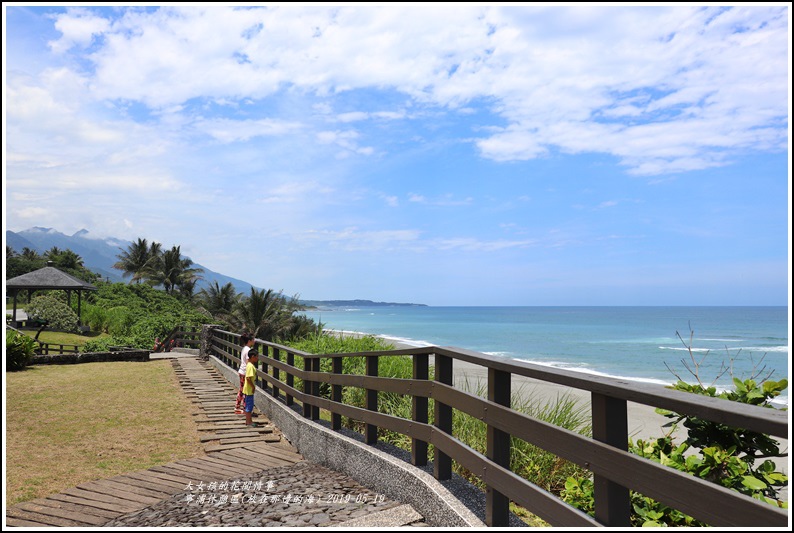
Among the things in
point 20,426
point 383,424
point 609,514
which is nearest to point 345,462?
point 383,424

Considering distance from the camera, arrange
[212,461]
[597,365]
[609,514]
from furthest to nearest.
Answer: [597,365] < [212,461] < [609,514]

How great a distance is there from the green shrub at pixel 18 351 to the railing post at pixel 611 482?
1849cm

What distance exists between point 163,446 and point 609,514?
289 inches

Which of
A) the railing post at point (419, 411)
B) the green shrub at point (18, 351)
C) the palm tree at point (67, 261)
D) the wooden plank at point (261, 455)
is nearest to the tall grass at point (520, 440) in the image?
the railing post at point (419, 411)

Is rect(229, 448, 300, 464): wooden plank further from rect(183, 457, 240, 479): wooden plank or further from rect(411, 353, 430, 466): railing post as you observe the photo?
rect(411, 353, 430, 466): railing post

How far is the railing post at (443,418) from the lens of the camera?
4650 mm

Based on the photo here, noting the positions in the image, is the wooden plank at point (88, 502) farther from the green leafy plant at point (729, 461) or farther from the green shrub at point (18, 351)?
the green shrub at point (18, 351)

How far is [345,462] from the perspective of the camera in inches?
252

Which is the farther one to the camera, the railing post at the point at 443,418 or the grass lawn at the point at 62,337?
the grass lawn at the point at 62,337

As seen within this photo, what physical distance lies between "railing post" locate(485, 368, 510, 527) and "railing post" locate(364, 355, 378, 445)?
2.38m

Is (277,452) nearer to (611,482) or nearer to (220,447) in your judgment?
(220,447)

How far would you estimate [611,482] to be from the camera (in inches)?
110

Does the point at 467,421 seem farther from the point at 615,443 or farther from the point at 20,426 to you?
the point at 20,426

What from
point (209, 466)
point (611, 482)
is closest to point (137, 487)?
point (209, 466)
